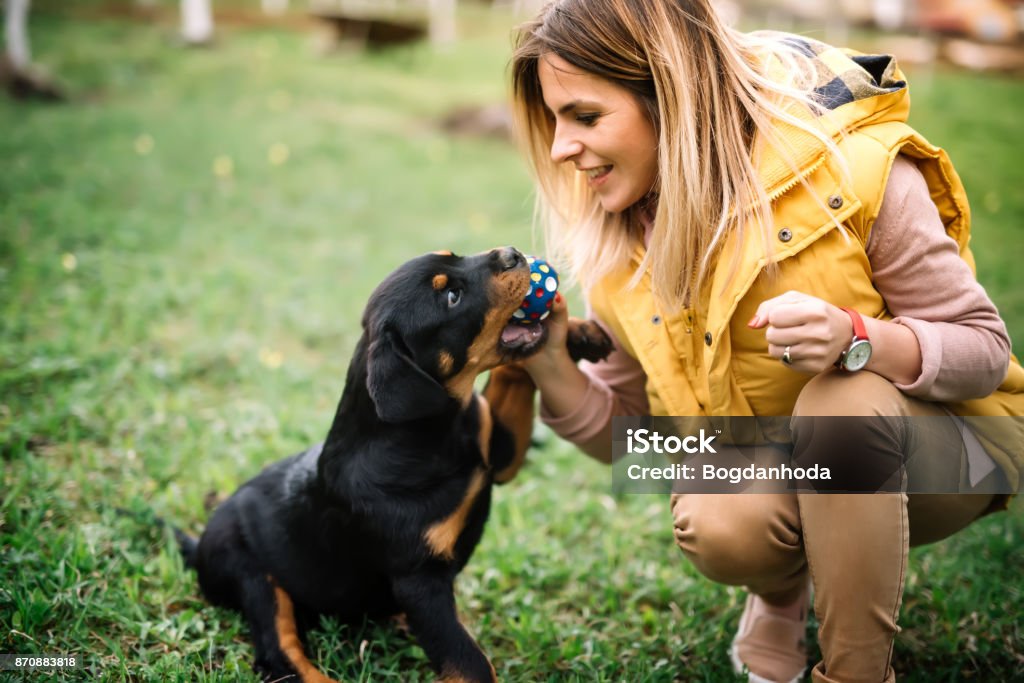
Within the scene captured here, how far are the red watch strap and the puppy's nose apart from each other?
0.96 metres

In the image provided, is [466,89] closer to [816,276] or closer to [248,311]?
[248,311]

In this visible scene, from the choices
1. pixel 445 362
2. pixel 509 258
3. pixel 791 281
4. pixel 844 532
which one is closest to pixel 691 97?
pixel 791 281

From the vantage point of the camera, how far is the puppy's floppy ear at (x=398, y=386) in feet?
7.50

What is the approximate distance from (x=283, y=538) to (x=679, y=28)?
1.84 metres

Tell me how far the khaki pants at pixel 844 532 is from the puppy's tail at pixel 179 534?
1.64 m

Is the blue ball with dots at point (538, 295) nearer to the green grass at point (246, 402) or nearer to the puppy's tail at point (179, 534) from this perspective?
the green grass at point (246, 402)

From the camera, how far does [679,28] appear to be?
2189 mm

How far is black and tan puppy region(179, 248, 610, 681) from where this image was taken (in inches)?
91.1

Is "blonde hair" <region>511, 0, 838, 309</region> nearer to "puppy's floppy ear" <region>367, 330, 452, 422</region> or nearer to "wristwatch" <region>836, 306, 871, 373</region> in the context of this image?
"wristwatch" <region>836, 306, 871, 373</region>

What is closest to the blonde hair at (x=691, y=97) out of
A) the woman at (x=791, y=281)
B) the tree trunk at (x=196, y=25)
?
the woman at (x=791, y=281)

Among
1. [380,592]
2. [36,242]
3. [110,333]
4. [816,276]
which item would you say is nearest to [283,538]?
[380,592]

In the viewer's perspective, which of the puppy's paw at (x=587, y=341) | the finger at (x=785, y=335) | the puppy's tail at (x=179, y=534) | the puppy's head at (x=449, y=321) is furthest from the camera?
the puppy's tail at (x=179, y=534)

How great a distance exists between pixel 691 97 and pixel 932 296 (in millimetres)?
780

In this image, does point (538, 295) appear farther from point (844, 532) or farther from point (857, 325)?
point (844, 532)
